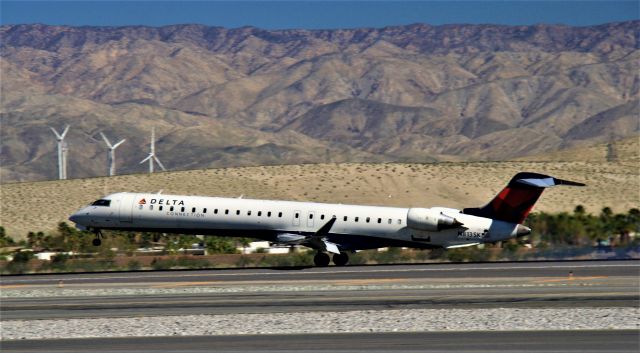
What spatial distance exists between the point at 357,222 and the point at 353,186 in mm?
70627

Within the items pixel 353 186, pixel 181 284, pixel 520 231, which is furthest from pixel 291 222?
pixel 353 186

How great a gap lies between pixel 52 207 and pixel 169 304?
76615mm

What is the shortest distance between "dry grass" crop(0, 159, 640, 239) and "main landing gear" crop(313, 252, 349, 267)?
59249mm

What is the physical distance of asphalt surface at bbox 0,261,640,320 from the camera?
3297 centimetres

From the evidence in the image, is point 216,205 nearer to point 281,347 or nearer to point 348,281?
point 348,281

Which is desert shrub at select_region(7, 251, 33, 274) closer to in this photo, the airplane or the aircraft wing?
the airplane

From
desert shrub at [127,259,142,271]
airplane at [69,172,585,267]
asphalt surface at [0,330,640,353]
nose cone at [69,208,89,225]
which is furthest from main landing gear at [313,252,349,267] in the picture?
asphalt surface at [0,330,640,353]

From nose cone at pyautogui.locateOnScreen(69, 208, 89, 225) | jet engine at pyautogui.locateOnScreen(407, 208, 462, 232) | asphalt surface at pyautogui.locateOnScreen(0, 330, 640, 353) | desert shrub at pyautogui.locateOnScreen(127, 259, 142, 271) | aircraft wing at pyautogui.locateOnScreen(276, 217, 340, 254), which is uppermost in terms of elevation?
nose cone at pyautogui.locateOnScreen(69, 208, 89, 225)

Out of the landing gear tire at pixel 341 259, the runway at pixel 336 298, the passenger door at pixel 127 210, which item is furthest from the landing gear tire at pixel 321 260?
the passenger door at pixel 127 210

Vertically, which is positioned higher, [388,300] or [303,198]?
[303,198]

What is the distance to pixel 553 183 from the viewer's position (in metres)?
47.8

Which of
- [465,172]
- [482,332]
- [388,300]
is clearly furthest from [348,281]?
[465,172]

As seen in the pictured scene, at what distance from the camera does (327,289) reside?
125 ft

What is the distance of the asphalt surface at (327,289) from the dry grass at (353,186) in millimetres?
62424
